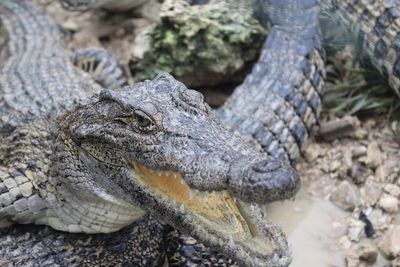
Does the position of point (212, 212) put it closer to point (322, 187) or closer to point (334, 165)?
point (322, 187)

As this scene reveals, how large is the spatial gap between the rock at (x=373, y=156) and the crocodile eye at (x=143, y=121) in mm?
1538

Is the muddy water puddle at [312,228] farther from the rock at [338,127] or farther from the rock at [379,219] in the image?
the rock at [338,127]

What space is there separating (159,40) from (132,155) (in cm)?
167

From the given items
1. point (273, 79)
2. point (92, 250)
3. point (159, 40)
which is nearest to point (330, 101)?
point (273, 79)

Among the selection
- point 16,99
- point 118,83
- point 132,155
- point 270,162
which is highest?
point 270,162

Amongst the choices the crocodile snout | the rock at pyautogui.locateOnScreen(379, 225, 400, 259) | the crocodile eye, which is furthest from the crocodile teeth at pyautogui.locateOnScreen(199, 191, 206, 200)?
the rock at pyautogui.locateOnScreen(379, 225, 400, 259)

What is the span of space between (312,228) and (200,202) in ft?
3.46

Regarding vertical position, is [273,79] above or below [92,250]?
above

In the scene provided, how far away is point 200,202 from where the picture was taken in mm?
2781

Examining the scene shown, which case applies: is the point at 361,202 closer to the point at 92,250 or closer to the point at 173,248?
the point at 173,248

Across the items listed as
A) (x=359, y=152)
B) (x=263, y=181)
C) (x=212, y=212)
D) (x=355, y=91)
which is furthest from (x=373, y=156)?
(x=263, y=181)

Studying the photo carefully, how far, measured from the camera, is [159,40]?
4.36m

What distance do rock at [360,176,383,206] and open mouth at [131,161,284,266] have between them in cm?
117

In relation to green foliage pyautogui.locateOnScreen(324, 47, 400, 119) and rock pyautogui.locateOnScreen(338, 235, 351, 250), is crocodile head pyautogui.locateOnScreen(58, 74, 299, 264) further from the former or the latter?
green foliage pyautogui.locateOnScreen(324, 47, 400, 119)
